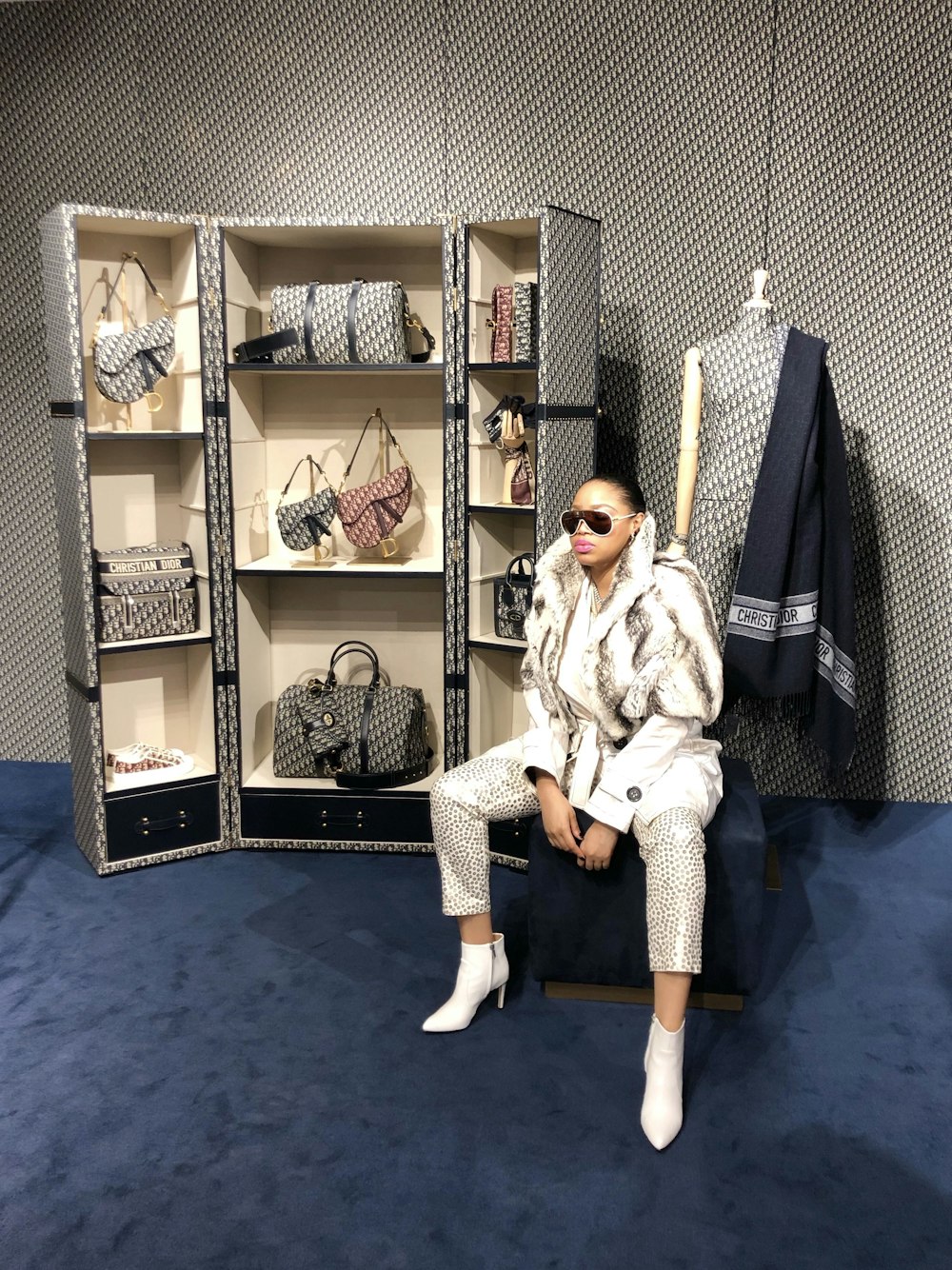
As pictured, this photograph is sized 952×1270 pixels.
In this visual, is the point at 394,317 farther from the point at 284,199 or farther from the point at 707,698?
the point at 707,698

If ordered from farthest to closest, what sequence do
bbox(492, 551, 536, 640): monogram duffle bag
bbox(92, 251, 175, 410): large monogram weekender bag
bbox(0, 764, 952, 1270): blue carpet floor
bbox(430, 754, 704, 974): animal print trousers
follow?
bbox(492, 551, 536, 640): monogram duffle bag → bbox(92, 251, 175, 410): large monogram weekender bag → bbox(430, 754, 704, 974): animal print trousers → bbox(0, 764, 952, 1270): blue carpet floor

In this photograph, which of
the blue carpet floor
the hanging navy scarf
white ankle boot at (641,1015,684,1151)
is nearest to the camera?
the blue carpet floor

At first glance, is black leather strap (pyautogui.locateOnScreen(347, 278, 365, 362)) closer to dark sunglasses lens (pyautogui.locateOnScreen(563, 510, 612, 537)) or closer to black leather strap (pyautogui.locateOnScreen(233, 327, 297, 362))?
black leather strap (pyautogui.locateOnScreen(233, 327, 297, 362))

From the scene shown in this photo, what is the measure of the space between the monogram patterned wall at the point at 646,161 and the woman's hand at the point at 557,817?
5.50ft

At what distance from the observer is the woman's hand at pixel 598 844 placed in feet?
9.10

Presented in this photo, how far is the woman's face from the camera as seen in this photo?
2803 mm

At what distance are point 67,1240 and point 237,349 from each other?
2476 millimetres

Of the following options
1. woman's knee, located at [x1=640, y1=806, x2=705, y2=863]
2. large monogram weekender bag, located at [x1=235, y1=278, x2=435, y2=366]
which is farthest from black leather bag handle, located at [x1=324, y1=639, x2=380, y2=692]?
woman's knee, located at [x1=640, y1=806, x2=705, y2=863]

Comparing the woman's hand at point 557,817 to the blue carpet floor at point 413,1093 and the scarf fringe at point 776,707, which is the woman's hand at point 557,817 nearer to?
the blue carpet floor at point 413,1093

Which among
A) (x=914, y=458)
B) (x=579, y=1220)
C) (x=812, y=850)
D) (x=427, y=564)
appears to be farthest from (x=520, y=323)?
(x=579, y=1220)

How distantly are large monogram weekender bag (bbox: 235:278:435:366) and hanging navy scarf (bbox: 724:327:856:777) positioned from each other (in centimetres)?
116

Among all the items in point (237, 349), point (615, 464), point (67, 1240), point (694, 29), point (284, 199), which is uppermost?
point (694, 29)

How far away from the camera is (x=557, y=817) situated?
9.36 feet

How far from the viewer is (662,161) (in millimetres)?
4051
